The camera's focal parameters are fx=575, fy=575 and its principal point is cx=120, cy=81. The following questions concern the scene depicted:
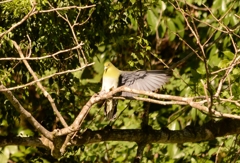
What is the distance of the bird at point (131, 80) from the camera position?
330 centimetres

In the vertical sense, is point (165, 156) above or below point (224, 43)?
below

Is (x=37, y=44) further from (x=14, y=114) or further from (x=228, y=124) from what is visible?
(x=228, y=124)

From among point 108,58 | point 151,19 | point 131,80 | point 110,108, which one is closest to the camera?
point 131,80

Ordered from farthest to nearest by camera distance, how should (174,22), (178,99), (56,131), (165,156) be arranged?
(174,22)
(165,156)
(56,131)
(178,99)

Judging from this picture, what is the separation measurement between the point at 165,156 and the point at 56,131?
191cm

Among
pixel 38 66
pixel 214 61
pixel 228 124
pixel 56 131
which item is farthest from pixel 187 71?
pixel 56 131

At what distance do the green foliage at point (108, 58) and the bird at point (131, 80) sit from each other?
3.7 inches

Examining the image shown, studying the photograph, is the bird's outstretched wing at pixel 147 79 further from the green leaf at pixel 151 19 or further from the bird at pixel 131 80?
the green leaf at pixel 151 19

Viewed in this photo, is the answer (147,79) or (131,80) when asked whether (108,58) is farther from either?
(147,79)

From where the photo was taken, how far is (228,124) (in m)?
3.60

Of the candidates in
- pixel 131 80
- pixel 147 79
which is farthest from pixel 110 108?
pixel 147 79

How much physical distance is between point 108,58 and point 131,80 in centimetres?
157

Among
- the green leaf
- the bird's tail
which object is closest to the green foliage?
the green leaf

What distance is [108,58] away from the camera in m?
5.06
